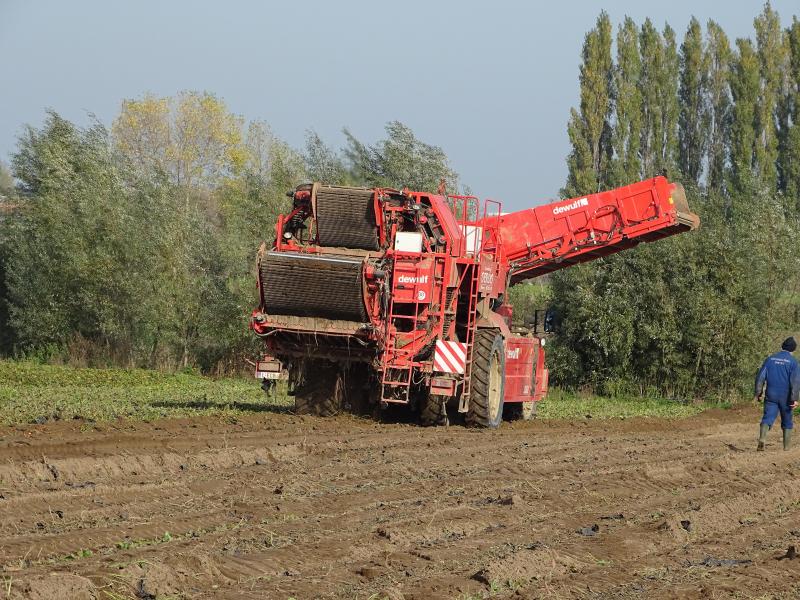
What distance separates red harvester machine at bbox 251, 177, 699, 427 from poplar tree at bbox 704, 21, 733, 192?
1484 inches

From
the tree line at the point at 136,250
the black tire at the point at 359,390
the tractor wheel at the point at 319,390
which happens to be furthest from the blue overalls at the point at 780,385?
the tree line at the point at 136,250

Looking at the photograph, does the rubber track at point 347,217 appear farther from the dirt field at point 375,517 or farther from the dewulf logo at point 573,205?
the dewulf logo at point 573,205

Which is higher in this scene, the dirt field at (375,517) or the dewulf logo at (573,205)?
the dewulf logo at (573,205)

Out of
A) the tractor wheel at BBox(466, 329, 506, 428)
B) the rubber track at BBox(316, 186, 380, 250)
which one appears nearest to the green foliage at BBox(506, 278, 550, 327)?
the tractor wheel at BBox(466, 329, 506, 428)

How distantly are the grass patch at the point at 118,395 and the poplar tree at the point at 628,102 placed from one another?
2480cm

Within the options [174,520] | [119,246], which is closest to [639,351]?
[119,246]

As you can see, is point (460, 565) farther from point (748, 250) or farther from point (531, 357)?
point (748, 250)

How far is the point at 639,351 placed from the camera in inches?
1211

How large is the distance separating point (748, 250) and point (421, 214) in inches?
634

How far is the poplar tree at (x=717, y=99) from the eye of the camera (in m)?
53.6

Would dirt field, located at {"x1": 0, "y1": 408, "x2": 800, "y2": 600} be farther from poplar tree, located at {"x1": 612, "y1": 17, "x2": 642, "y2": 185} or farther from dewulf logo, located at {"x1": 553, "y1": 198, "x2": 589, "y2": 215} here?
poplar tree, located at {"x1": 612, "y1": 17, "x2": 642, "y2": 185}

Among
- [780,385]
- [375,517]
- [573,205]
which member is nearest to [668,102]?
[573,205]

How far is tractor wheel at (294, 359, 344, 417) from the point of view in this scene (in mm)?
17578

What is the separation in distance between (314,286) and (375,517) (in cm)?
706
